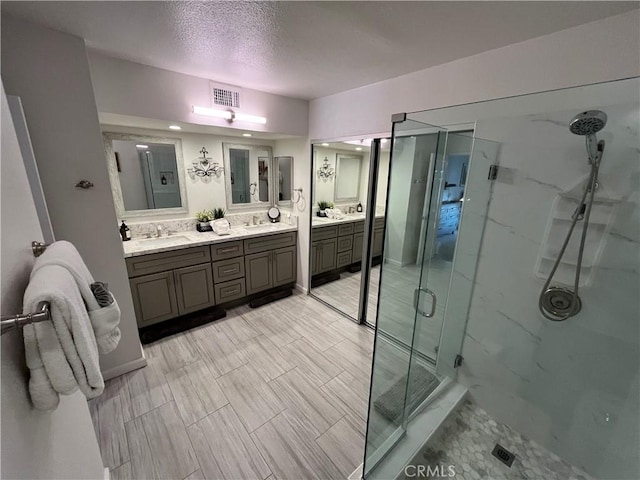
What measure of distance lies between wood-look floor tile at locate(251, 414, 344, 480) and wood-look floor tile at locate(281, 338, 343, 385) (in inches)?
17.7

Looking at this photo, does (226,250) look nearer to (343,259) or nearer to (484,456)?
(343,259)

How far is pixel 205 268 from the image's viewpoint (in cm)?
267

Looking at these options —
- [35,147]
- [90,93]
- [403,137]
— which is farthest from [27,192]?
Answer: [403,137]

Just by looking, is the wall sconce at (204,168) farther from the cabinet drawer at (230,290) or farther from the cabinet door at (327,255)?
the cabinet door at (327,255)

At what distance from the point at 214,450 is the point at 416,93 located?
2.80 metres

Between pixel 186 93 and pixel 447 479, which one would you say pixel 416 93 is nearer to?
pixel 186 93

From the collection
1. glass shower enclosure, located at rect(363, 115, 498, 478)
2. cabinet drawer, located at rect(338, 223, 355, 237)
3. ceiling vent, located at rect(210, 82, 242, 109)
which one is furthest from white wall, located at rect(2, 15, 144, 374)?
cabinet drawer, located at rect(338, 223, 355, 237)

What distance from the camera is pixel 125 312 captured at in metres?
2.01

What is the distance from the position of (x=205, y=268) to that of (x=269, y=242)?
79cm

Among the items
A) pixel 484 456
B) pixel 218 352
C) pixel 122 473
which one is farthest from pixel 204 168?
pixel 484 456

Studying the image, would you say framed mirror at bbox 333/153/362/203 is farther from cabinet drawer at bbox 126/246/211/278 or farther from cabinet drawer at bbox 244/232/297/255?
cabinet drawer at bbox 126/246/211/278

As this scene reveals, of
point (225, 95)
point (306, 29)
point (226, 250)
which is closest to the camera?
point (306, 29)

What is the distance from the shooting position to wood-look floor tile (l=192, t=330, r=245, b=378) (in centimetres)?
216

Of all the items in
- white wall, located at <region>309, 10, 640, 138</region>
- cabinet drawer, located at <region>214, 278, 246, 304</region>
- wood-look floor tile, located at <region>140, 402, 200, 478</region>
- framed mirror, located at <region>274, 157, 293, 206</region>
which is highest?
white wall, located at <region>309, 10, 640, 138</region>
